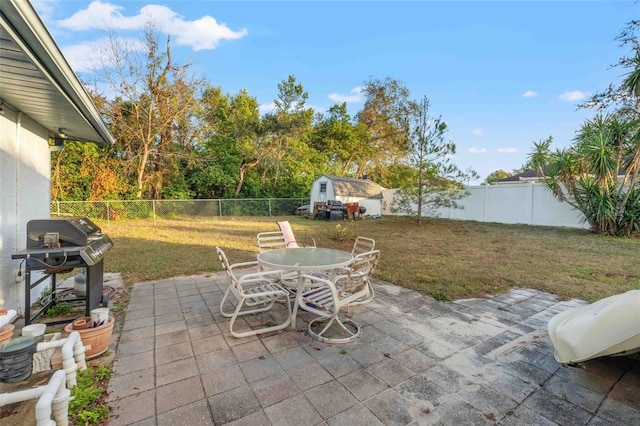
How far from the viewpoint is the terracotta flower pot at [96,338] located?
2162mm

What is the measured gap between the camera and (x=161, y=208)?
12312 mm

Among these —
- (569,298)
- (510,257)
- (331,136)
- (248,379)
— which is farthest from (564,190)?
(331,136)

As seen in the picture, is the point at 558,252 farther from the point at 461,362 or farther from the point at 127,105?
the point at 127,105

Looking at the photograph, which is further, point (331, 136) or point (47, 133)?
point (331, 136)

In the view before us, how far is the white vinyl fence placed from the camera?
10625 mm

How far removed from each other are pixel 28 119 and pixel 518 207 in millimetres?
14748

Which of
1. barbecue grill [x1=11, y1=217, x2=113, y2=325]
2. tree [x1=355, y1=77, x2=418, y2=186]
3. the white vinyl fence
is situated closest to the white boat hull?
barbecue grill [x1=11, y1=217, x2=113, y2=325]

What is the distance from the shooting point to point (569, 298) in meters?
3.72

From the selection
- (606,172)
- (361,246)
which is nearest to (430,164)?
(606,172)

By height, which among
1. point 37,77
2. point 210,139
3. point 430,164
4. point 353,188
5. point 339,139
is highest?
point 339,139

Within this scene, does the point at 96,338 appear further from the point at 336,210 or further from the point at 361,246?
the point at 336,210

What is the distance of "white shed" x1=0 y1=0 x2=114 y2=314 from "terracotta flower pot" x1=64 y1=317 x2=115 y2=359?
1.45 metres

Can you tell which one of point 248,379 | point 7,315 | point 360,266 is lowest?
point 248,379

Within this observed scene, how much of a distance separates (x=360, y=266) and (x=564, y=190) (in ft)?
38.6
